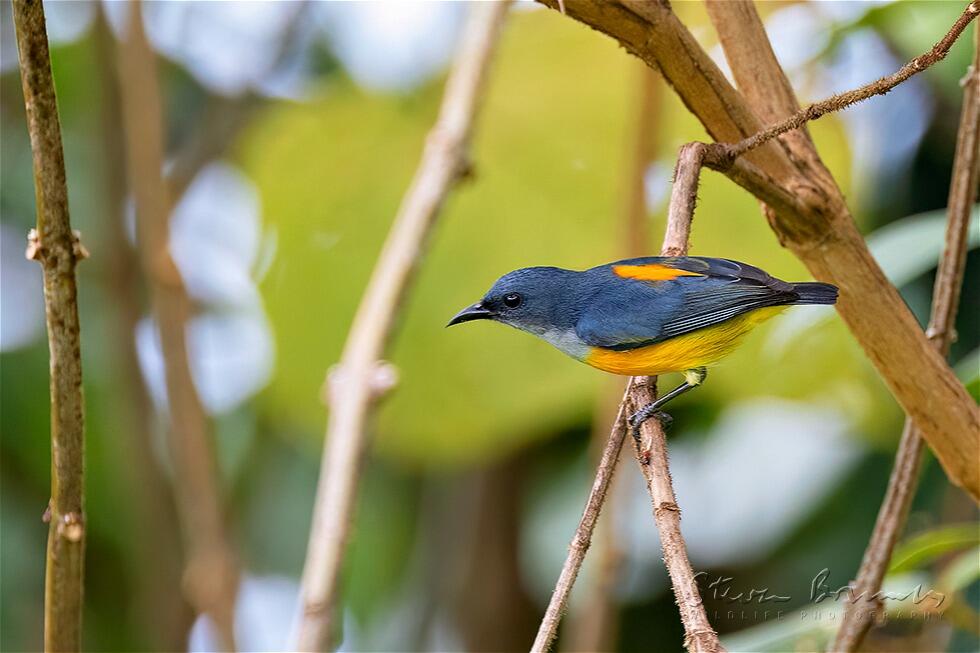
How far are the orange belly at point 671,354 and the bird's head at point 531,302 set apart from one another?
0.14m

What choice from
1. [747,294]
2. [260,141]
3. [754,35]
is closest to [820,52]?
[747,294]

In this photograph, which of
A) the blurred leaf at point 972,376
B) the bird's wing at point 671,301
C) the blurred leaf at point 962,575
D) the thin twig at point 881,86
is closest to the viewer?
the thin twig at point 881,86

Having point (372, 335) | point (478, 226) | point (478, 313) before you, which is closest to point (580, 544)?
point (372, 335)

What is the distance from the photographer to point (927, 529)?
2971 mm

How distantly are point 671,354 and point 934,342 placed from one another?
16.8 inches

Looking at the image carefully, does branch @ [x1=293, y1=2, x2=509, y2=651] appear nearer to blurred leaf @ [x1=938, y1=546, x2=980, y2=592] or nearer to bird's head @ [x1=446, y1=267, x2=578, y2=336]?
bird's head @ [x1=446, y1=267, x2=578, y2=336]

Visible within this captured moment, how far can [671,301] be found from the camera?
1.93 meters

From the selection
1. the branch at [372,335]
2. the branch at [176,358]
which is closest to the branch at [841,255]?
the branch at [372,335]

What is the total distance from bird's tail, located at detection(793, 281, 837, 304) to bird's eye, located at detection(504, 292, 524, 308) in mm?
552

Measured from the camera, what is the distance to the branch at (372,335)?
4.74 feet

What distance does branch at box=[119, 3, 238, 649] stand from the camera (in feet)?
6.73

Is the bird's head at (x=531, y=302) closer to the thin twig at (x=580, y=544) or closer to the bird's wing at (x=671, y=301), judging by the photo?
the bird's wing at (x=671, y=301)

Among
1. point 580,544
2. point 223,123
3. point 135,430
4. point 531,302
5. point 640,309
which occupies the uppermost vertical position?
point 223,123

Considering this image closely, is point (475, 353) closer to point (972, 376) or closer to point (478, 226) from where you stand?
point (478, 226)
